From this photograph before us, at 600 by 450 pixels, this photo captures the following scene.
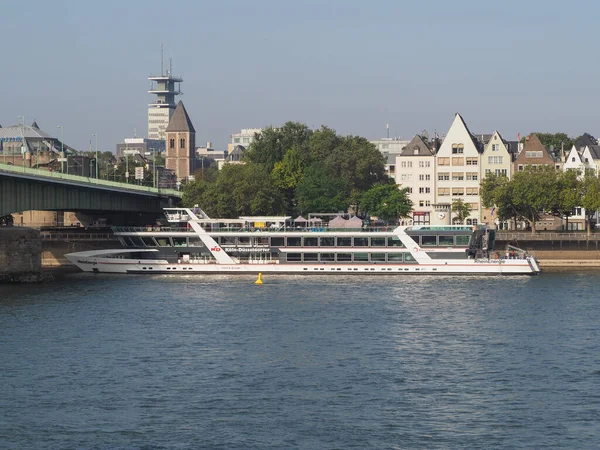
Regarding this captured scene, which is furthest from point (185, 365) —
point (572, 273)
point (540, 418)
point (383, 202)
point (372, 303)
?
point (383, 202)

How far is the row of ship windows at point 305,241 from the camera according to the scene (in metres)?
88.8

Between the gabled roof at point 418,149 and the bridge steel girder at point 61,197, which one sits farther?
the gabled roof at point 418,149

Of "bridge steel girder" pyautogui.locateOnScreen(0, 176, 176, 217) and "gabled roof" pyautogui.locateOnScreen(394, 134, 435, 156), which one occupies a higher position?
"gabled roof" pyautogui.locateOnScreen(394, 134, 435, 156)

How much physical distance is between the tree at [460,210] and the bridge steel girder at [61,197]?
3535cm

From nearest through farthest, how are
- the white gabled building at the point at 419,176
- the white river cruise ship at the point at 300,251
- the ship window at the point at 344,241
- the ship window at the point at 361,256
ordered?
1. the white river cruise ship at the point at 300,251
2. the ship window at the point at 361,256
3. the ship window at the point at 344,241
4. the white gabled building at the point at 419,176

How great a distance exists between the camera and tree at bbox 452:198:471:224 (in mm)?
127250

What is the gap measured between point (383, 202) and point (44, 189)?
4585cm

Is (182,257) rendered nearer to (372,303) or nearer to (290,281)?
(290,281)

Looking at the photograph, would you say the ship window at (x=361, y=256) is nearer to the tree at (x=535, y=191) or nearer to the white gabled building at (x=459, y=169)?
the tree at (x=535, y=191)

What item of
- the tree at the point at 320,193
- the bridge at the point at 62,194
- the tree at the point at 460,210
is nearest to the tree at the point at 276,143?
the tree at the point at 320,193

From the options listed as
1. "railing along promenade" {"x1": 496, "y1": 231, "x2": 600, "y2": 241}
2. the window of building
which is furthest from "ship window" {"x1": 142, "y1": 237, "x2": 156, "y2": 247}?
the window of building

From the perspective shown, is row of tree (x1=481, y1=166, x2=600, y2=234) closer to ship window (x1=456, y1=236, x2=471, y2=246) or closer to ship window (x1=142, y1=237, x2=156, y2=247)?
ship window (x1=456, y1=236, x2=471, y2=246)

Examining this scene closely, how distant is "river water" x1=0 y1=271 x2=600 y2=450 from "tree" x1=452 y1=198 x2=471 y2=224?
51.5 metres

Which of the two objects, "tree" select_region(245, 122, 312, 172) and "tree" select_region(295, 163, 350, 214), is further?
"tree" select_region(245, 122, 312, 172)
